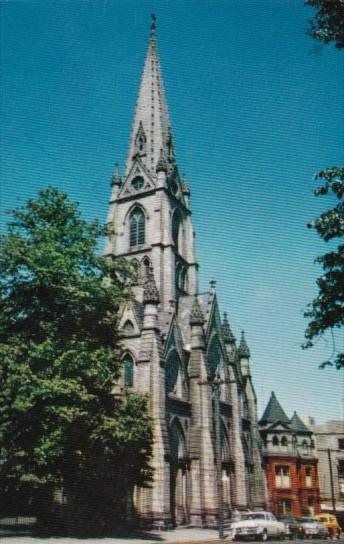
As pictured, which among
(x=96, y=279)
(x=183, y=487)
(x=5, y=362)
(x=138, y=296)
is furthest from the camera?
(x=138, y=296)

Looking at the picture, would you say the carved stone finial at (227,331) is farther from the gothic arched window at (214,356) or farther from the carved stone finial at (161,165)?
the carved stone finial at (161,165)

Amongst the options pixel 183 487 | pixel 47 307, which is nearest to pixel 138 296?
pixel 183 487

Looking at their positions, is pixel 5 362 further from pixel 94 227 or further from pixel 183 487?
pixel 183 487

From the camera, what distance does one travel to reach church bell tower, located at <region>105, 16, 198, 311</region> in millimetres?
44775

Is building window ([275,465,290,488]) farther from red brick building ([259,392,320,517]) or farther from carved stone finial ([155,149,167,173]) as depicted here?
carved stone finial ([155,149,167,173])

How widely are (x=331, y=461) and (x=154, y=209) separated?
1458 inches

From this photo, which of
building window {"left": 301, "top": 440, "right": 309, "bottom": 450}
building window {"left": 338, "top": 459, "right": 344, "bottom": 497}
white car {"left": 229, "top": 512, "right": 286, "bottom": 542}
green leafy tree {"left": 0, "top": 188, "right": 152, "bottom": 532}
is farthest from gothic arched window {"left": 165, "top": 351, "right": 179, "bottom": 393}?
building window {"left": 338, "top": 459, "right": 344, "bottom": 497}

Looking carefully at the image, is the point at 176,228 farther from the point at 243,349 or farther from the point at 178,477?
the point at 178,477

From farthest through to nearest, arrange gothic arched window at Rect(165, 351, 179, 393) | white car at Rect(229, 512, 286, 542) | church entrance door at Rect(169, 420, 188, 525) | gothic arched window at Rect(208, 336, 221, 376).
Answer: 1. gothic arched window at Rect(208, 336, 221, 376)
2. gothic arched window at Rect(165, 351, 179, 393)
3. church entrance door at Rect(169, 420, 188, 525)
4. white car at Rect(229, 512, 286, 542)

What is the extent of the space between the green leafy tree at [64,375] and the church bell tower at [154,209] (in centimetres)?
1658

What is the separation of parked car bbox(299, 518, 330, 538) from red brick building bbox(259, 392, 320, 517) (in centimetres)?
1942

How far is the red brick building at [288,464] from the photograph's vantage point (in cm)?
4850

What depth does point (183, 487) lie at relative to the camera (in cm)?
3222

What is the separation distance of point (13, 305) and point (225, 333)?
2709cm
